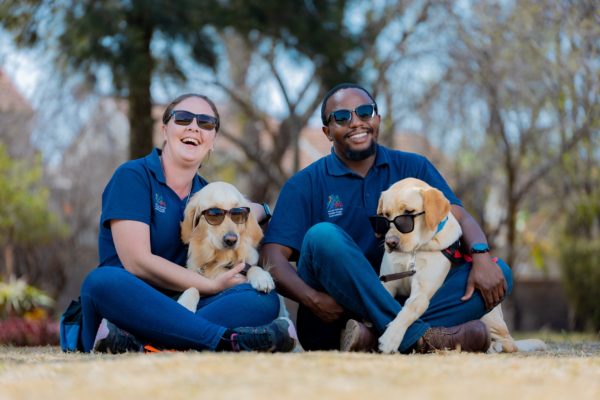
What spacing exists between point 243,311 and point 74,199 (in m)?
11.7

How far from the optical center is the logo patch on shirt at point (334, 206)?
178 inches

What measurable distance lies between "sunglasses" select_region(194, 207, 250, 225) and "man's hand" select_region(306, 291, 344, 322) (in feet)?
2.10

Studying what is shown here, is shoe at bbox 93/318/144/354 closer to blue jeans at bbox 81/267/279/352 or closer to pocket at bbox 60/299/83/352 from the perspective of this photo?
blue jeans at bbox 81/267/279/352

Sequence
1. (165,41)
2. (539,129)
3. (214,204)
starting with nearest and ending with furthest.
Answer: (214,204) → (165,41) → (539,129)

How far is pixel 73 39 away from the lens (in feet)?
26.8

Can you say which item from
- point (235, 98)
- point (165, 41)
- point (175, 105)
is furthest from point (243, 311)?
point (235, 98)

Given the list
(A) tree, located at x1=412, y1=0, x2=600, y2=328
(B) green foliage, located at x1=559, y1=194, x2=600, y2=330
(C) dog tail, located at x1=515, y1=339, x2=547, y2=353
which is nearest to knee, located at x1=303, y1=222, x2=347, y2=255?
(C) dog tail, located at x1=515, y1=339, x2=547, y2=353

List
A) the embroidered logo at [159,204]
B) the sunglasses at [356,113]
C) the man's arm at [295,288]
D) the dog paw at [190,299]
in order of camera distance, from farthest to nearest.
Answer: the sunglasses at [356,113] → the embroidered logo at [159,204] → the man's arm at [295,288] → the dog paw at [190,299]

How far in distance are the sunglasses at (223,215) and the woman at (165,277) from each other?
0.26 meters

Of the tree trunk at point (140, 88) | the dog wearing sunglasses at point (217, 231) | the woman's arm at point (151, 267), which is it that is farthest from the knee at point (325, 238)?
the tree trunk at point (140, 88)

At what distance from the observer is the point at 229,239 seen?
4277mm

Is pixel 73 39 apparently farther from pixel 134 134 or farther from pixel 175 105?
pixel 175 105

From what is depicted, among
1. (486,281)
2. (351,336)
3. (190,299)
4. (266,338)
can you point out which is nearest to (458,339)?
(486,281)

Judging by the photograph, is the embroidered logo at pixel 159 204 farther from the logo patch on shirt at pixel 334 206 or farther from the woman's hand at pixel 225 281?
the logo patch on shirt at pixel 334 206
